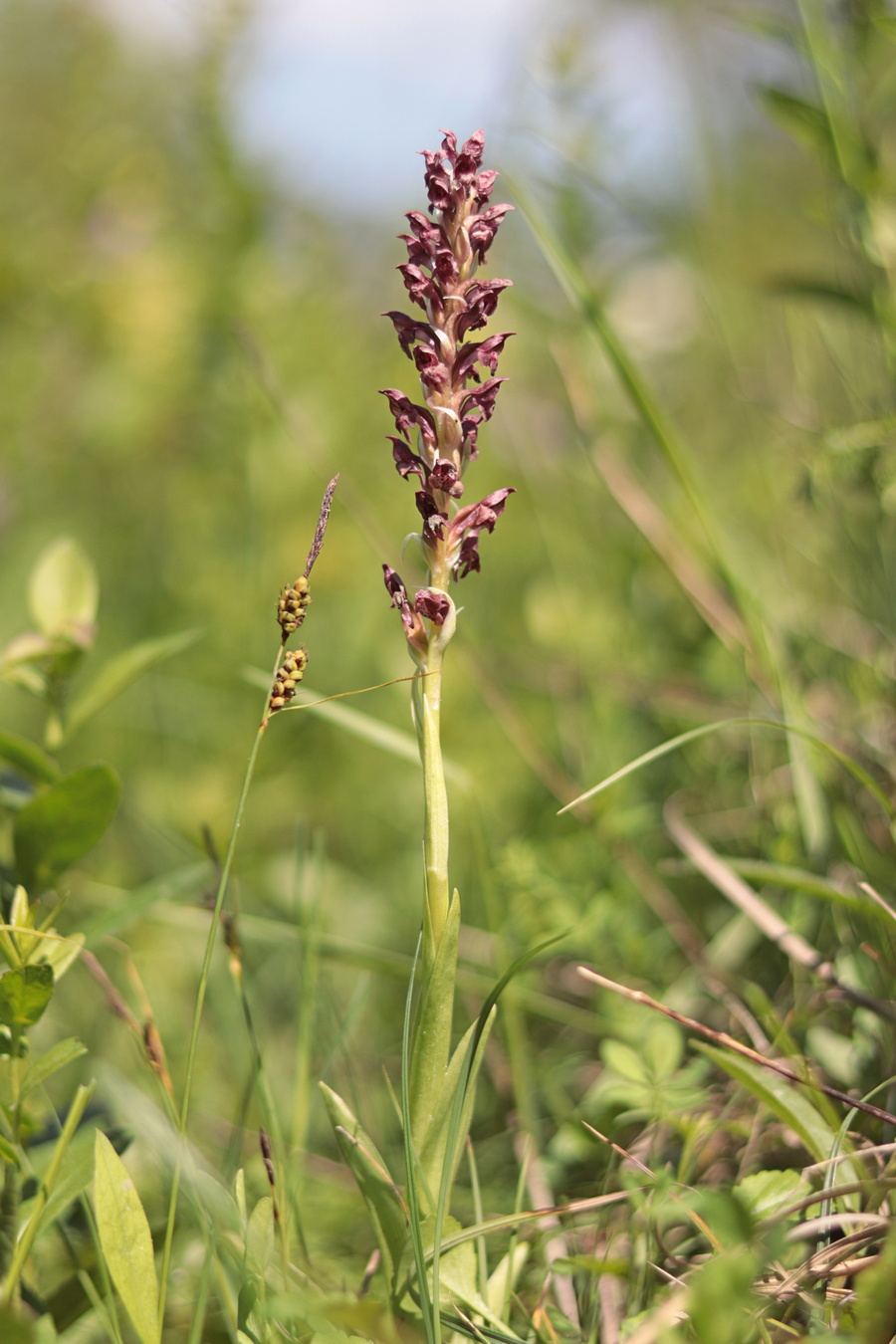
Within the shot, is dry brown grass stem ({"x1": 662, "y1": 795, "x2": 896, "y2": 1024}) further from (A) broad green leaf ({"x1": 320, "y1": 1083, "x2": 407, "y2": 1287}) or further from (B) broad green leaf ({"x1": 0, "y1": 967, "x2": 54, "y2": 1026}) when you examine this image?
(B) broad green leaf ({"x1": 0, "y1": 967, "x2": 54, "y2": 1026})

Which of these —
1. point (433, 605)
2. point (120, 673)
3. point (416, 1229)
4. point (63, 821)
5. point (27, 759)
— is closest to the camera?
point (416, 1229)

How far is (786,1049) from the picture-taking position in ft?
4.22

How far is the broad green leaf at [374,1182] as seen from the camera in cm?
101

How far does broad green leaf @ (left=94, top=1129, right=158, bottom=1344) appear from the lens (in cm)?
97

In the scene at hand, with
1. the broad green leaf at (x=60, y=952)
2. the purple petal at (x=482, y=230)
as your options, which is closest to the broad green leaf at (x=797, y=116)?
the purple petal at (x=482, y=230)

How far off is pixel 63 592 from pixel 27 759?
31cm

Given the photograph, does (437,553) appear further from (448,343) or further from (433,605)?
(448,343)

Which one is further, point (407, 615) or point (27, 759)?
point (27, 759)

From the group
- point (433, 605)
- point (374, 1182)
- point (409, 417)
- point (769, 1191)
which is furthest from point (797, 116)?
point (374, 1182)

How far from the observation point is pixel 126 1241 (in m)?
0.99

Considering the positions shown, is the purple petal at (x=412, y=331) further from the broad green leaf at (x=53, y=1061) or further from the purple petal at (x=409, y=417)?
the broad green leaf at (x=53, y=1061)

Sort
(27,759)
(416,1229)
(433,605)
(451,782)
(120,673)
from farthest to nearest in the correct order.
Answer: (451,782)
(120,673)
(27,759)
(433,605)
(416,1229)

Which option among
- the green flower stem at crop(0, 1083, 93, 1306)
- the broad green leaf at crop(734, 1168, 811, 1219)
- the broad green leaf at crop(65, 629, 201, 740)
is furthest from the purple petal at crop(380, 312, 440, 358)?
the broad green leaf at crop(734, 1168, 811, 1219)

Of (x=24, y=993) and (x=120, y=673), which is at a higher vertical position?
(x=120, y=673)
